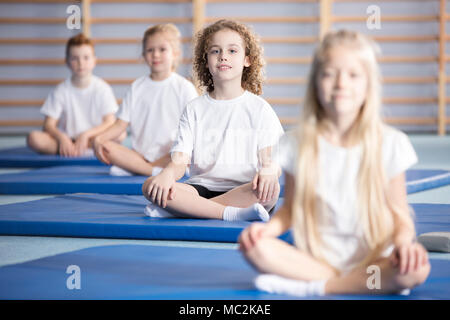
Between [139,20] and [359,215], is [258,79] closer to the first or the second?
[359,215]

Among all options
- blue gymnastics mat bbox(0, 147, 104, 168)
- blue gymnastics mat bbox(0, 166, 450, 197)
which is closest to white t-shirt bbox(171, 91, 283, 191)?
blue gymnastics mat bbox(0, 166, 450, 197)

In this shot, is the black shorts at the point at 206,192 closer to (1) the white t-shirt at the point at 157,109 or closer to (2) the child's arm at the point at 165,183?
(2) the child's arm at the point at 165,183

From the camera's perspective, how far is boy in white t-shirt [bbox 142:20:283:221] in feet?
8.34

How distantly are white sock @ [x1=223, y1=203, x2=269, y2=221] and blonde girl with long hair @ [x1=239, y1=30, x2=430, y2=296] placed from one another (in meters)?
0.79

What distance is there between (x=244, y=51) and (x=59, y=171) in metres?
1.78

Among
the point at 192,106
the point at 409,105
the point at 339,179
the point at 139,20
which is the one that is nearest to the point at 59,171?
the point at 192,106

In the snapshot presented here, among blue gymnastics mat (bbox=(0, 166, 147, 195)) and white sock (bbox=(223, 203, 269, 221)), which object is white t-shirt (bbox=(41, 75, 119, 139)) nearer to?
blue gymnastics mat (bbox=(0, 166, 147, 195))

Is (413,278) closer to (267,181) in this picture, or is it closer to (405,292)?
(405,292)

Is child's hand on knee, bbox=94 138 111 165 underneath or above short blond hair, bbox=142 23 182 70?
underneath

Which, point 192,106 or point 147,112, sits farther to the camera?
point 147,112

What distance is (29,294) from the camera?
1659 mm

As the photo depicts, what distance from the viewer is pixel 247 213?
96.6 inches

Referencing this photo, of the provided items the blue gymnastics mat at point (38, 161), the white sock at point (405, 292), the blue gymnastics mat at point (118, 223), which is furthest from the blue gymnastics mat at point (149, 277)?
the blue gymnastics mat at point (38, 161)
